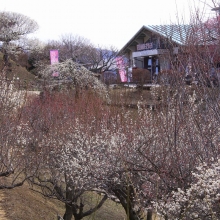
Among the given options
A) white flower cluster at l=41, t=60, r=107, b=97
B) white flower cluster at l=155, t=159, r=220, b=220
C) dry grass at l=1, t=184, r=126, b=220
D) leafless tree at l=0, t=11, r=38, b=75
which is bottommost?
dry grass at l=1, t=184, r=126, b=220

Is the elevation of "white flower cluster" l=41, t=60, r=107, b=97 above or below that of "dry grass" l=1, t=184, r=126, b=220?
above

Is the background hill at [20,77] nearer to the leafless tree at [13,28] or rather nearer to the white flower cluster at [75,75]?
the white flower cluster at [75,75]

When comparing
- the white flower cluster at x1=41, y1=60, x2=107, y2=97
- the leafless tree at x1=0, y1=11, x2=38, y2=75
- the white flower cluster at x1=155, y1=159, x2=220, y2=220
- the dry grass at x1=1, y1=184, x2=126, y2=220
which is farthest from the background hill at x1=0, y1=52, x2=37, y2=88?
the white flower cluster at x1=155, y1=159, x2=220, y2=220

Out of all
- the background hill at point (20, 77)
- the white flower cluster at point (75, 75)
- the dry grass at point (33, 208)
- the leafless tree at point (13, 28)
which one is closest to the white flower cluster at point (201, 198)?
the dry grass at point (33, 208)

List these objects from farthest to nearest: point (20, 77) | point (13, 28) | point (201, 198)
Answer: point (13, 28) < point (20, 77) < point (201, 198)

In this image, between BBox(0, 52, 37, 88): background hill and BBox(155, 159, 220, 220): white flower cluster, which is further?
BBox(0, 52, 37, 88): background hill

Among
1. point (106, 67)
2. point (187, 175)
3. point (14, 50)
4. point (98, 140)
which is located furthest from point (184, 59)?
point (14, 50)

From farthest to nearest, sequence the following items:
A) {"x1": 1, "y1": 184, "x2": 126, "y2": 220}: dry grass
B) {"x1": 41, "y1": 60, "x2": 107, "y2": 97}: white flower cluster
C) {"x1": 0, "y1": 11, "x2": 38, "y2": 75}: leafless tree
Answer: {"x1": 0, "y1": 11, "x2": 38, "y2": 75}: leafless tree, {"x1": 41, "y1": 60, "x2": 107, "y2": 97}: white flower cluster, {"x1": 1, "y1": 184, "x2": 126, "y2": 220}: dry grass

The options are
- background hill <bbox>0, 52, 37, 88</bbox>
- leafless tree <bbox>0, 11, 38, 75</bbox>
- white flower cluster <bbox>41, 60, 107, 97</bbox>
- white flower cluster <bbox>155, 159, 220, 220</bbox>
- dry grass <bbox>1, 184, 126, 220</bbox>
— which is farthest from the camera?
leafless tree <bbox>0, 11, 38, 75</bbox>

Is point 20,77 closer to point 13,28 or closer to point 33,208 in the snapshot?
point 13,28

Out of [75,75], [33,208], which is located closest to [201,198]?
[33,208]

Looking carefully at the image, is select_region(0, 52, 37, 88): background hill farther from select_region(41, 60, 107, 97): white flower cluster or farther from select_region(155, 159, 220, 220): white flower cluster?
select_region(155, 159, 220, 220): white flower cluster

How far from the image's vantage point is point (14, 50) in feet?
157

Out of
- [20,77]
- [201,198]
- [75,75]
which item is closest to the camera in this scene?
[201,198]
